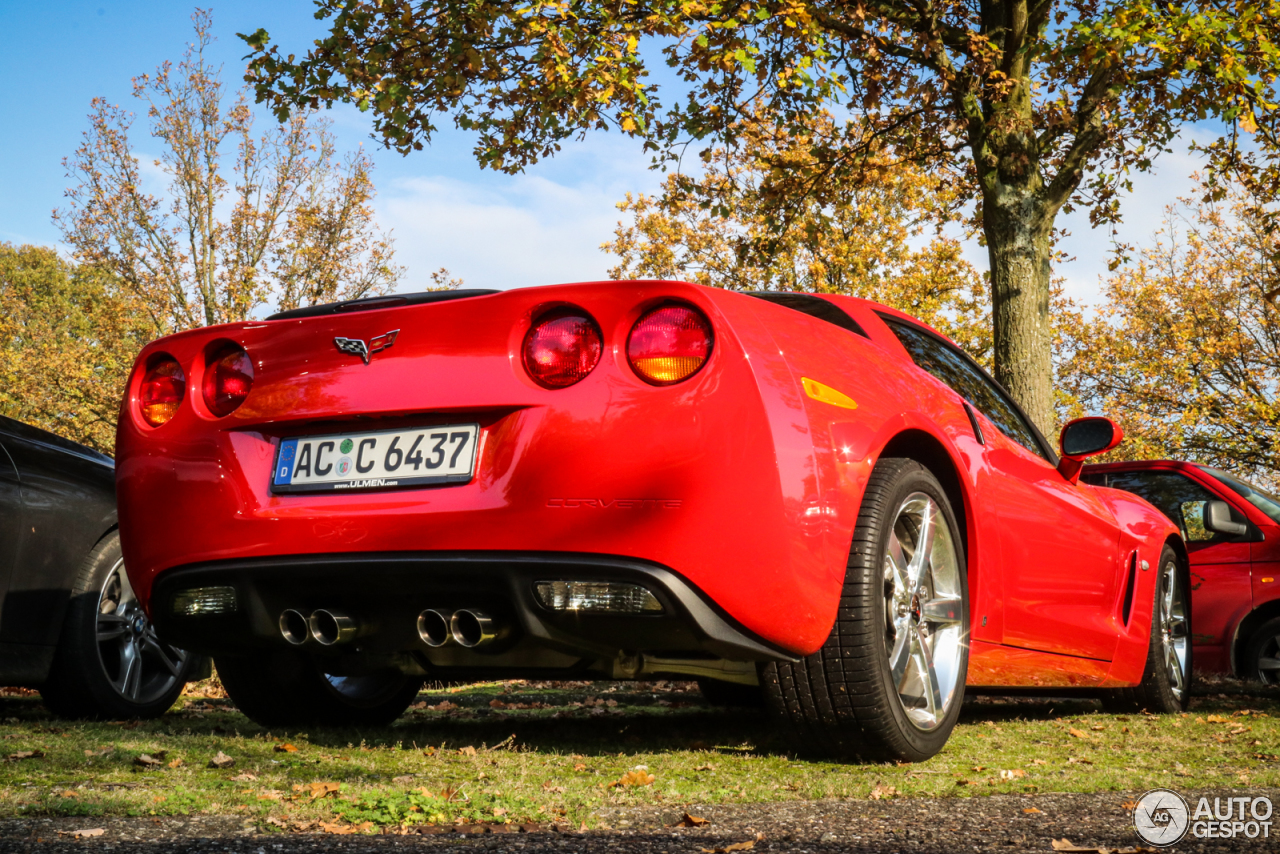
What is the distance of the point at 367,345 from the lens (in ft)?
10.2

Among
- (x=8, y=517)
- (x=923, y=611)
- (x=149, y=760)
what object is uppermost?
(x=8, y=517)

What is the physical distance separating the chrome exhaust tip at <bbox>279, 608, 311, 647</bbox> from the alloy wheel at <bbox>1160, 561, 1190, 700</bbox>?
428 centimetres

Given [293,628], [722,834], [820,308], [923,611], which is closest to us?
[722,834]

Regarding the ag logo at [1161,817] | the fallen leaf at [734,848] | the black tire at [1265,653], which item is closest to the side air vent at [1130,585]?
the ag logo at [1161,817]

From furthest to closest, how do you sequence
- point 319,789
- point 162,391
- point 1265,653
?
point 1265,653
point 162,391
point 319,789

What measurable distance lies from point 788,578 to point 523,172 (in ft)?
32.9

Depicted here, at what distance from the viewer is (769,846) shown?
221cm

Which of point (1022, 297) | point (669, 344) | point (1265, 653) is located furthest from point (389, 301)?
point (1022, 297)

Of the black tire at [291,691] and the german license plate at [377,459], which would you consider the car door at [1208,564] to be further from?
the german license plate at [377,459]

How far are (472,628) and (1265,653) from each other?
667cm

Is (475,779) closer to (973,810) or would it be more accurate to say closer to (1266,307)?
(973,810)

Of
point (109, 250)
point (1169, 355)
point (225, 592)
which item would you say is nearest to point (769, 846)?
point (225, 592)

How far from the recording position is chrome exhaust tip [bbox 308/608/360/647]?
120 inches

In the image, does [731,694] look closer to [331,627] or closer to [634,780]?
[634,780]
